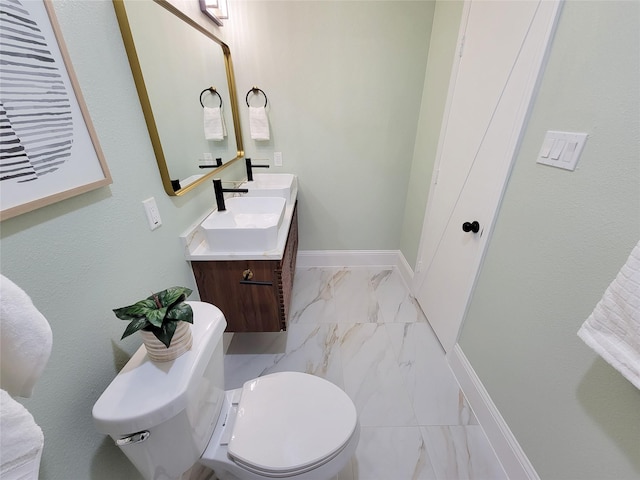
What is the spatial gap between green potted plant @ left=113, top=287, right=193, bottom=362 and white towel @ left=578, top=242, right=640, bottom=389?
1.03 metres

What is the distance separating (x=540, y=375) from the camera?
96cm

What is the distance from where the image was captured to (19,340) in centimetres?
35

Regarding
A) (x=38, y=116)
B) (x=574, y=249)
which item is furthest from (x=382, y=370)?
(x=38, y=116)

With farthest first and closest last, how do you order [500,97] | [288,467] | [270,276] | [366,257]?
[366,257] < [270,276] < [500,97] < [288,467]

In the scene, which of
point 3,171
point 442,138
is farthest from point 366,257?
point 3,171

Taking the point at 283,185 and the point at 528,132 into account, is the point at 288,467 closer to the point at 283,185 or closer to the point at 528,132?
the point at 528,132

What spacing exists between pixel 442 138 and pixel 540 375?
1.39 m

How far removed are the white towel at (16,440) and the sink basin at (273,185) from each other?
1.54m

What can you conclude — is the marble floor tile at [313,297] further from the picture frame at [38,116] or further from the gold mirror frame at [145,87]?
the picture frame at [38,116]

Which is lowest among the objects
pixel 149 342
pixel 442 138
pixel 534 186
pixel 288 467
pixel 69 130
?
pixel 288 467

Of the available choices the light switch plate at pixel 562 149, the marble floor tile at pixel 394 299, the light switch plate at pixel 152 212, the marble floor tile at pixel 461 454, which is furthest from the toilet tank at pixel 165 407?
the marble floor tile at pixel 394 299

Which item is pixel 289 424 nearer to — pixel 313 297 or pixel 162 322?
pixel 162 322

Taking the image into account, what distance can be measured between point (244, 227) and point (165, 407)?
795 mm

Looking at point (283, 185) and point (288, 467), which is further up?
point (283, 185)
